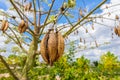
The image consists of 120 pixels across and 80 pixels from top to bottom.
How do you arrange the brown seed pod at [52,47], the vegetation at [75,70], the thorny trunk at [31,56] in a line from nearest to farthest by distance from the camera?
the brown seed pod at [52,47], the thorny trunk at [31,56], the vegetation at [75,70]

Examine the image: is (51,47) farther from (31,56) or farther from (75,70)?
(75,70)

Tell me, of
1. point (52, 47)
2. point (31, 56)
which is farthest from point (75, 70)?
point (52, 47)

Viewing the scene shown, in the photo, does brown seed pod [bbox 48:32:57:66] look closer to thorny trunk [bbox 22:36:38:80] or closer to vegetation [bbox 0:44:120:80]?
thorny trunk [bbox 22:36:38:80]

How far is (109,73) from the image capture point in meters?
7.56

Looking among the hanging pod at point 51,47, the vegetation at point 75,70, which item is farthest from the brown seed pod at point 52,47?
the vegetation at point 75,70

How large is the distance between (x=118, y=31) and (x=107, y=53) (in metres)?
4.84

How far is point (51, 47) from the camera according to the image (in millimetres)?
2057

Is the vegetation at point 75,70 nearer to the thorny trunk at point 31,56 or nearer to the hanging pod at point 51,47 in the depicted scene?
the thorny trunk at point 31,56

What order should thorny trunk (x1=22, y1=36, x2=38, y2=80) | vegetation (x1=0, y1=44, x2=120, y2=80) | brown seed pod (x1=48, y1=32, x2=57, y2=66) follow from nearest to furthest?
brown seed pod (x1=48, y1=32, x2=57, y2=66) < thorny trunk (x1=22, y1=36, x2=38, y2=80) < vegetation (x1=0, y1=44, x2=120, y2=80)

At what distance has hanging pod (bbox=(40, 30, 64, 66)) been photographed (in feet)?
6.79

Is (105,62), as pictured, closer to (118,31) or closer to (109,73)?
(109,73)

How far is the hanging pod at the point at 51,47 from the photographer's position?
207 cm

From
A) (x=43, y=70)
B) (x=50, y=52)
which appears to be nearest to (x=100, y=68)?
(x=43, y=70)

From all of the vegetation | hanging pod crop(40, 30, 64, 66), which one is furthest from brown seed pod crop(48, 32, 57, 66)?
the vegetation
